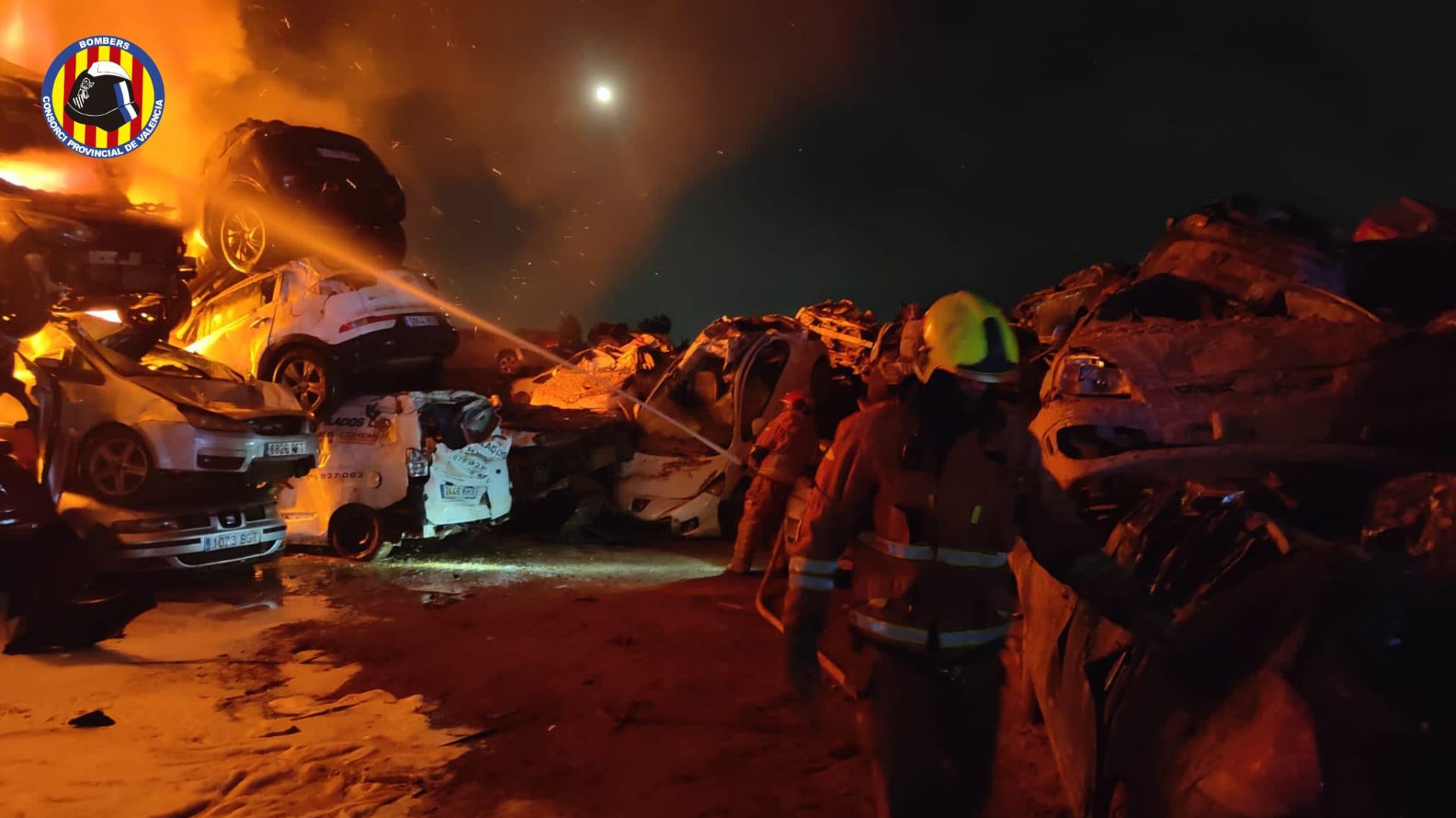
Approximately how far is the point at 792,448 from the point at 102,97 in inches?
424

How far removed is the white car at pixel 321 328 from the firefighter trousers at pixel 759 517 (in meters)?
3.79

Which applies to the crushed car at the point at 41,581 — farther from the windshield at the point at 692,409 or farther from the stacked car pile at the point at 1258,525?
the stacked car pile at the point at 1258,525

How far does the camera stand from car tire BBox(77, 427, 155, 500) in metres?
6.61

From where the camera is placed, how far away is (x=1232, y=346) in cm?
477

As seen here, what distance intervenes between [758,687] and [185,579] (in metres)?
4.95

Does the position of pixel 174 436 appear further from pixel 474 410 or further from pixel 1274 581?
pixel 1274 581

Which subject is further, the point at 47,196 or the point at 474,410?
the point at 474,410

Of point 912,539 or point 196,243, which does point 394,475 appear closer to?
point 196,243

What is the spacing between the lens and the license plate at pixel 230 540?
6617 mm

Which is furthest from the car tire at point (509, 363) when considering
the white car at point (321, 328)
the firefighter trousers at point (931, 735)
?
the firefighter trousers at point (931, 735)

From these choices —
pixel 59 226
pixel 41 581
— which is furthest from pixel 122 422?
pixel 59 226

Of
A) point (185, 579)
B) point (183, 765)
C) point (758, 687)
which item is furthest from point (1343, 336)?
point (185, 579)

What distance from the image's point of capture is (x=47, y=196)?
294 inches

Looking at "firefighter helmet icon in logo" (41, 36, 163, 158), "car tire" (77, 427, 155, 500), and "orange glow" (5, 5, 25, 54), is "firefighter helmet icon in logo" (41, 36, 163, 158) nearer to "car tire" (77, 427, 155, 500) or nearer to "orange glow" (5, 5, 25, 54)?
"orange glow" (5, 5, 25, 54)
